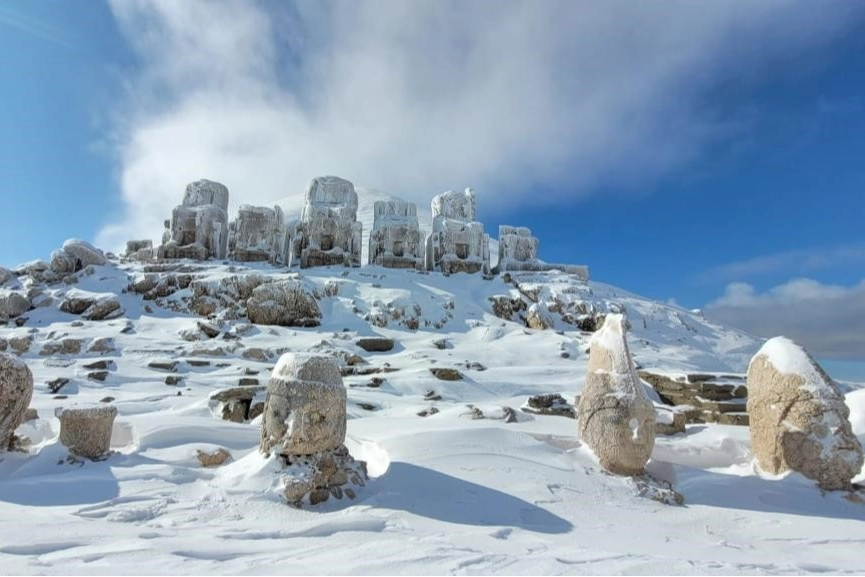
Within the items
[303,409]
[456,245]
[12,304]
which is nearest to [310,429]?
[303,409]

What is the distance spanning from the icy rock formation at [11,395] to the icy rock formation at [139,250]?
2455 cm

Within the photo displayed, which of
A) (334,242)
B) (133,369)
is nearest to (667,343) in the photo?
(334,242)

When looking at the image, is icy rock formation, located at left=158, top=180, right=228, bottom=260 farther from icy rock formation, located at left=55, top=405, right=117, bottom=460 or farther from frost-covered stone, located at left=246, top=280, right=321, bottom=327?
icy rock formation, located at left=55, top=405, right=117, bottom=460

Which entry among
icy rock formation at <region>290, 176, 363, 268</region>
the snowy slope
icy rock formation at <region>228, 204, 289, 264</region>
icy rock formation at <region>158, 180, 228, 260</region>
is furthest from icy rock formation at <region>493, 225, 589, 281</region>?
the snowy slope

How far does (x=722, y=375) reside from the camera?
13.1 m

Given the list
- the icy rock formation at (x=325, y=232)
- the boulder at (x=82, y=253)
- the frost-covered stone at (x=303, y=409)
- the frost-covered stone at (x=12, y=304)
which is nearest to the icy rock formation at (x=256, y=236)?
the icy rock formation at (x=325, y=232)

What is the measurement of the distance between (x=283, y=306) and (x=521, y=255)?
1546 centimetres

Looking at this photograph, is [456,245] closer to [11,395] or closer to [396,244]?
[396,244]

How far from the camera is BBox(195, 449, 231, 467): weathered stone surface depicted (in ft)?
20.9

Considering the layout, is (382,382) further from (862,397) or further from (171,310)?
(171,310)

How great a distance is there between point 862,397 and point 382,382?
936 cm

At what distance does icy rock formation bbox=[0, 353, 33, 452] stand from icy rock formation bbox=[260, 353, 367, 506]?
11.4 feet

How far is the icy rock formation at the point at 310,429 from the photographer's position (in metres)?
5.14

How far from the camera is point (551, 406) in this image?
10.6 metres
